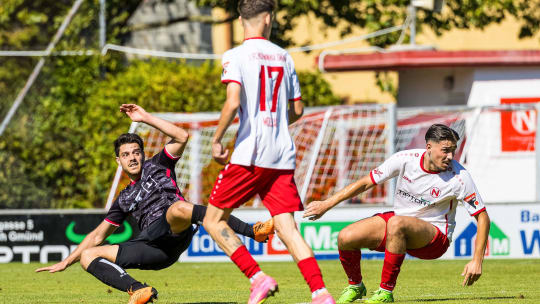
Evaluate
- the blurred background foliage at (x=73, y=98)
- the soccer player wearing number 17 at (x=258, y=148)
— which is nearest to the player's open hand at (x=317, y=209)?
the soccer player wearing number 17 at (x=258, y=148)

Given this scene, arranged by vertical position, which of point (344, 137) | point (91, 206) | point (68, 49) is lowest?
point (91, 206)

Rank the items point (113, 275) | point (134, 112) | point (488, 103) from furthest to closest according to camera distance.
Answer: point (488, 103), point (113, 275), point (134, 112)

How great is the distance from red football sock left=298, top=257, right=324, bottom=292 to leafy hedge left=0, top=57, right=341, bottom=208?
37.9 ft

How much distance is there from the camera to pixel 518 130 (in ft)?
54.7

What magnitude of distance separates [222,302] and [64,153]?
1058cm

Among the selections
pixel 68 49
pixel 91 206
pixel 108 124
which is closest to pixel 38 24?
pixel 68 49

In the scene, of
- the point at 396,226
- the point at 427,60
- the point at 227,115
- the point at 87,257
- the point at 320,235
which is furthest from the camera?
the point at 427,60

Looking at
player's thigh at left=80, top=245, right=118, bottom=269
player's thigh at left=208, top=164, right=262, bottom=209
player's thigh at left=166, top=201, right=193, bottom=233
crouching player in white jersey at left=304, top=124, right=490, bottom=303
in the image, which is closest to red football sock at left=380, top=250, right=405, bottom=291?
crouching player in white jersey at left=304, top=124, right=490, bottom=303

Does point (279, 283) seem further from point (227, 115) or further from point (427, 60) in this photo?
point (427, 60)

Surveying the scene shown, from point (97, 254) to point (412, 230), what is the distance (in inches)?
94.2

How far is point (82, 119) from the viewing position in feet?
62.4

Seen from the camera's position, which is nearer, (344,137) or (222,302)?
(222,302)

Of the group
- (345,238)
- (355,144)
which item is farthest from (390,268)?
(355,144)

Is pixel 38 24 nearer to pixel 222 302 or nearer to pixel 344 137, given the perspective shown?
pixel 344 137
